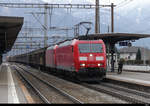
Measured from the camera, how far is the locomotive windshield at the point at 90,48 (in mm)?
18969

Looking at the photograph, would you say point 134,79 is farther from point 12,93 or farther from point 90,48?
point 12,93

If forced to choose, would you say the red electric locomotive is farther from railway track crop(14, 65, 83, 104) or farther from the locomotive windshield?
railway track crop(14, 65, 83, 104)

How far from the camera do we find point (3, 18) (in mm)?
18281

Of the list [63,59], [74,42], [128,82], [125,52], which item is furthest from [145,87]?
[125,52]

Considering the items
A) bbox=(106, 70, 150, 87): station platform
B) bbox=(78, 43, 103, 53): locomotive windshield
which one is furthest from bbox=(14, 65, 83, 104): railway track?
bbox=(106, 70, 150, 87): station platform

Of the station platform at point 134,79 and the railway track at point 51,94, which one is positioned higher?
the station platform at point 134,79

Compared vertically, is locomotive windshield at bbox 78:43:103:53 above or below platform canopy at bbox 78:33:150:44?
below

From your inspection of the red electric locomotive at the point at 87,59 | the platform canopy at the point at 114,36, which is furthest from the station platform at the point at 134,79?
the platform canopy at the point at 114,36

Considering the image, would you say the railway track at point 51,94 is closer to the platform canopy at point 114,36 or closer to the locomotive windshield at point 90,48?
the locomotive windshield at point 90,48

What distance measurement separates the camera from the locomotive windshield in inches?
747

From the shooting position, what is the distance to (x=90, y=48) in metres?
19.2

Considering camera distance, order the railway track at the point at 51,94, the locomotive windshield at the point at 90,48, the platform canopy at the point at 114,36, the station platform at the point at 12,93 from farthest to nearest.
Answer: the platform canopy at the point at 114,36 → the locomotive windshield at the point at 90,48 → the railway track at the point at 51,94 → the station platform at the point at 12,93

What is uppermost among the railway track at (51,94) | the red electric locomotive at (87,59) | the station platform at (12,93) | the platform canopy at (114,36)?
the platform canopy at (114,36)

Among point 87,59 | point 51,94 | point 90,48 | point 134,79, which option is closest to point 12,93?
point 51,94
